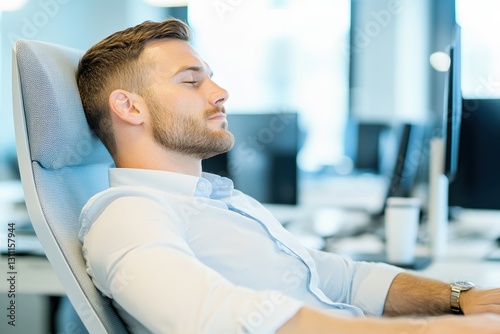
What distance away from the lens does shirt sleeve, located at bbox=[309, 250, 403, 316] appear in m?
1.30

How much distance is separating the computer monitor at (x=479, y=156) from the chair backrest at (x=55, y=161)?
1277mm

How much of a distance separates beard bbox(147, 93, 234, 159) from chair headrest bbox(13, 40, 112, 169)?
15 centimetres

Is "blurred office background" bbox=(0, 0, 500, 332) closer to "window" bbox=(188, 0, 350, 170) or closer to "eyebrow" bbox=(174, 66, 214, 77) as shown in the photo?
"window" bbox=(188, 0, 350, 170)

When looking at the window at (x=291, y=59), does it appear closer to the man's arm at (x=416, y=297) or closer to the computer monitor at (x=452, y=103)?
the computer monitor at (x=452, y=103)

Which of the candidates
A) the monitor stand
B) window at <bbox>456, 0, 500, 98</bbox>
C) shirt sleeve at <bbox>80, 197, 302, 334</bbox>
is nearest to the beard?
shirt sleeve at <bbox>80, 197, 302, 334</bbox>

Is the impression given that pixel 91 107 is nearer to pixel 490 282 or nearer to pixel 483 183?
pixel 490 282

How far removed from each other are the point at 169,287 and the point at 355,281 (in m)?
0.61

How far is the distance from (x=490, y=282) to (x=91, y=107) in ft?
3.65

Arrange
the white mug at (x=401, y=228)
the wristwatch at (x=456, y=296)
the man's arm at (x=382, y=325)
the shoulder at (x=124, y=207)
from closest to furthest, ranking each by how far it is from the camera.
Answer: the man's arm at (x=382, y=325)
the shoulder at (x=124, y=207)
the wristwatch at (x=456, y=296)
the white mug at (x=401, y=228)

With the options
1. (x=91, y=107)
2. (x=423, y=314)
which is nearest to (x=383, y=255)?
(x=423, y=314)

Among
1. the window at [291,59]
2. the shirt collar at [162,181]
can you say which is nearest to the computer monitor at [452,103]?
the shirt collar at [162,181]

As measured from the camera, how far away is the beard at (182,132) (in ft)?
4.01

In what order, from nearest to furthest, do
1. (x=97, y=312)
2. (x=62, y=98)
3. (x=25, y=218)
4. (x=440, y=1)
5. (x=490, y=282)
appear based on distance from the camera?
(x=97, y=312)
(x=62, y=98)
(x=490, y=282)
(x=25, y=218)
(x=440, y=1)

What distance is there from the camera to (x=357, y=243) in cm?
231
